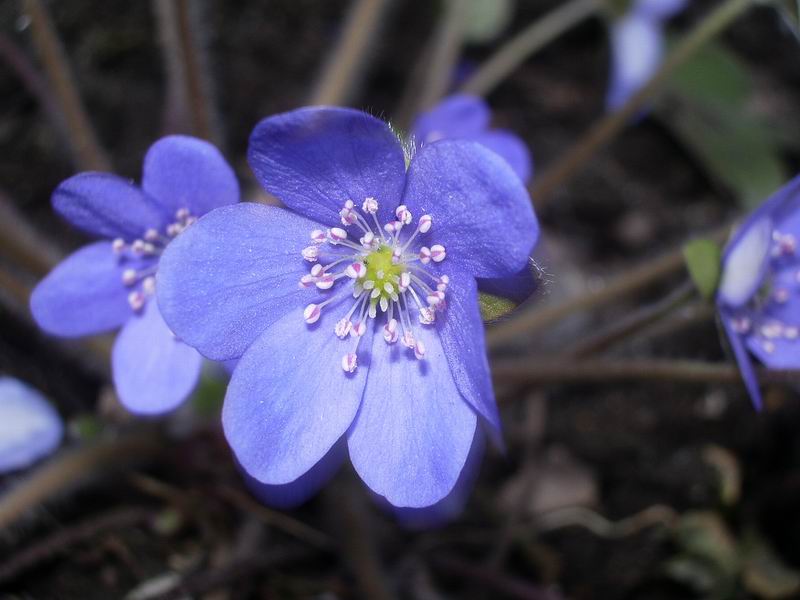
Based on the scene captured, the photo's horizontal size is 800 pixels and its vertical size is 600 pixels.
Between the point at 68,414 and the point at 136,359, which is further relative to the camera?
the point at 68,414

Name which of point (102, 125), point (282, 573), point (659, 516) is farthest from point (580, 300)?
point (102, 125)

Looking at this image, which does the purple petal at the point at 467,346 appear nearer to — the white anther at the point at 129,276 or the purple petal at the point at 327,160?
the purple petal at the point at 327,160

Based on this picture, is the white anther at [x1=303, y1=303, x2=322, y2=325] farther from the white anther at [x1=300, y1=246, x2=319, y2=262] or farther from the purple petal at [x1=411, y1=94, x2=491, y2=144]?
the purple petal at [x1=411, y1=94, x2=491, y2=144]

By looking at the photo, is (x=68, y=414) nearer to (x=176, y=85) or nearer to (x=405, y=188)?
(x=176, y=85)

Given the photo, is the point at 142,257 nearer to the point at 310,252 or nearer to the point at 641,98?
the point at 310,252

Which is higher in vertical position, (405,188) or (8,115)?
(8,115)

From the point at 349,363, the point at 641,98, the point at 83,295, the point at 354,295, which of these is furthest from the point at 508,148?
the point at 83,295

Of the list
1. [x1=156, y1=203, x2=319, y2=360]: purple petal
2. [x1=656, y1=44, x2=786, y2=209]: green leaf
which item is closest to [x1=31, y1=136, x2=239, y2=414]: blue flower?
[x1=156, y1=203, x2=319, y2=360]: purple petal
